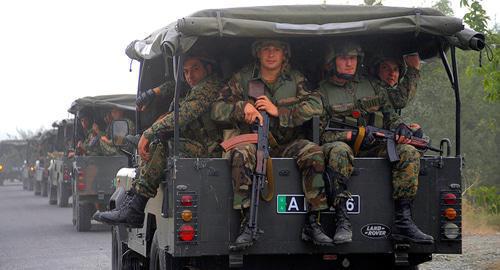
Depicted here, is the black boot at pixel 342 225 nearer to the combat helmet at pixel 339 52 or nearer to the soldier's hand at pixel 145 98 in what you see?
the combat helmet at pixel 339 52

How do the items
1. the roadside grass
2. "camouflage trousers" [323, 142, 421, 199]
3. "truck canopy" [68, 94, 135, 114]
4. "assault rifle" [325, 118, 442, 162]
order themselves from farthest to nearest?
1. "truck canopy" [68, 94, 135, 114]
2. the roadside grass
3. "assault rifle" [325, 118, 442, 162]
4. "camouflage trousers" [323, 142, 421, 199]

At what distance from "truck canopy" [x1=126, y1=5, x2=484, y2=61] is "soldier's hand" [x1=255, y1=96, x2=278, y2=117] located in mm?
501

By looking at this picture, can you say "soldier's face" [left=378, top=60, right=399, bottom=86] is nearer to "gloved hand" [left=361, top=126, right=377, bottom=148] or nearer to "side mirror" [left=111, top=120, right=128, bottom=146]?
"gloved hand" [left=361, top=126, right=377, bottom=148]

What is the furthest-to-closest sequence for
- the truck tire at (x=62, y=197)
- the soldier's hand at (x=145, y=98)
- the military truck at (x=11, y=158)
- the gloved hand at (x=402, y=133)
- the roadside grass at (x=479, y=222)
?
the military truck at (x=11, y=158), the truck tire at (x=62, y=197), the roadside grass at (x=479, y=222), the soldier's hand at (x=145, y=98), the gloved hand at (x=402, y=133)

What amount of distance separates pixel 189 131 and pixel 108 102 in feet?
37.8

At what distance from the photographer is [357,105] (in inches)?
330

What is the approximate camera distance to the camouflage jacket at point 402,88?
8.62 metres

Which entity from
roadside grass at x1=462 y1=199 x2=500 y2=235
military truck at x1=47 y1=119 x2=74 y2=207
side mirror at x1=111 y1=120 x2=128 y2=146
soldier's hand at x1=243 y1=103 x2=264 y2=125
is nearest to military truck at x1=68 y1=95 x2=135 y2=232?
military truck at x1=47 y1=119 x2=74 y2=207

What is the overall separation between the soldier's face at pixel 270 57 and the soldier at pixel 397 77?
0.89 m

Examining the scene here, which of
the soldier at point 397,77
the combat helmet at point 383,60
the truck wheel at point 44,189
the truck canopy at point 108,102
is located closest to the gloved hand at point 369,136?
the soldier at point 397,77

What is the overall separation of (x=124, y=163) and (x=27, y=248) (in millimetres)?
3666

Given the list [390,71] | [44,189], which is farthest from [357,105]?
[44,189]

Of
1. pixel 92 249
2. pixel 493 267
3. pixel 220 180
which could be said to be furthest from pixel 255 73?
pixel 92 249

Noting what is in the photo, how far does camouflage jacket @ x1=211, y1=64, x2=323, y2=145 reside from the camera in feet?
26.3
